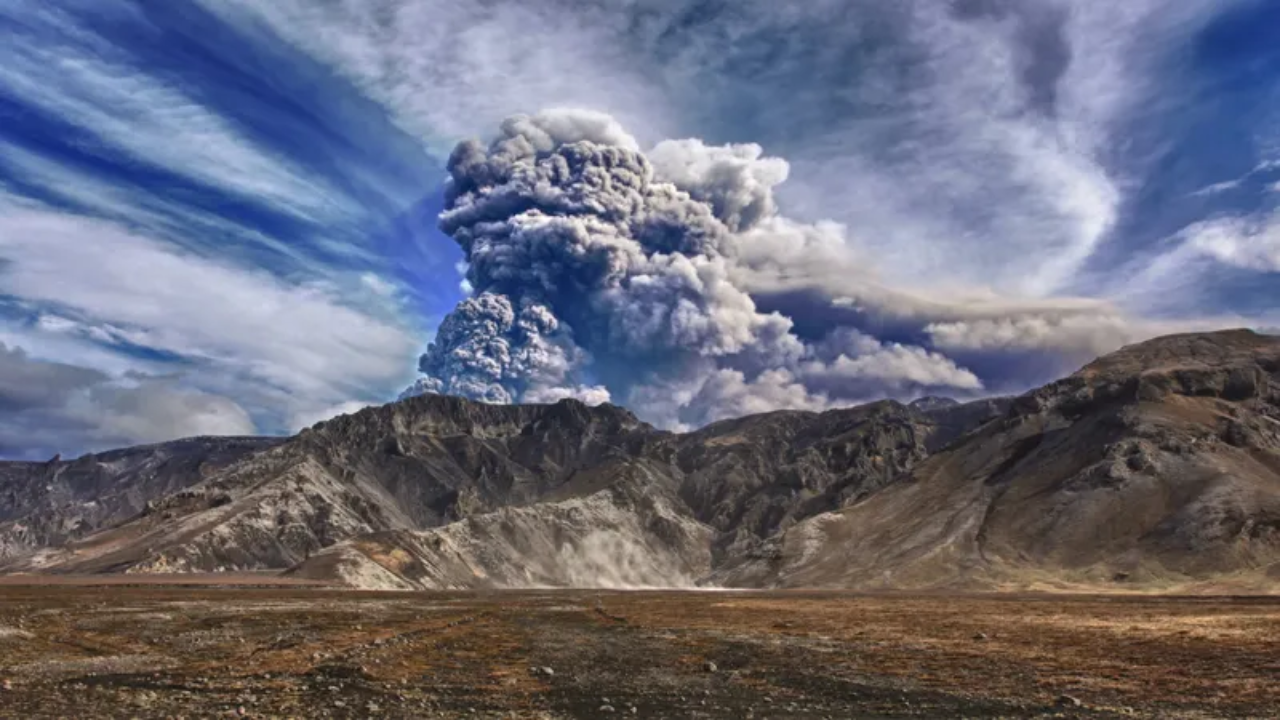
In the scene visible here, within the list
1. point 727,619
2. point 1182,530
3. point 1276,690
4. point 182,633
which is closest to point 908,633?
point 727,619

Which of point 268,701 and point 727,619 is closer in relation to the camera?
point 268,701

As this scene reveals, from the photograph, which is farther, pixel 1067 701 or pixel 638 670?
pixel 638 670

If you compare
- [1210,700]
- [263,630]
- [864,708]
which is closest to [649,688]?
[864,708]

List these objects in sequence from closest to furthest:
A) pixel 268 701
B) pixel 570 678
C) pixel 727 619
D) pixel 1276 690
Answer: pixel 268 701
pixel 1276 690
pixel 570 678
pixel 727 619

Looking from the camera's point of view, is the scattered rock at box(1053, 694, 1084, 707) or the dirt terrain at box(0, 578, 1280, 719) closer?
the dirt terrain at box(0, 578, 1280, 719)

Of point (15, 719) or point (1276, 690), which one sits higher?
point (15, 719)

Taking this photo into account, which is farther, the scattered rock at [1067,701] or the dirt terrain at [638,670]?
the scattered rock at [1067,701]

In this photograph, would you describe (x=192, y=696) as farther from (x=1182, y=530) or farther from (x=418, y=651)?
(x=1182, y=530)

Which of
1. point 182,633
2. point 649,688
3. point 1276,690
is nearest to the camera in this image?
point 1276,690
